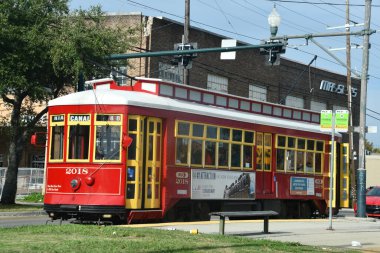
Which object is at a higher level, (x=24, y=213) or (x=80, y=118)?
(x=80, y=118)

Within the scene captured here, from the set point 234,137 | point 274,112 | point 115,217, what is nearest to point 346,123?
point 234,137

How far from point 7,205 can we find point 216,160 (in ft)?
41.3

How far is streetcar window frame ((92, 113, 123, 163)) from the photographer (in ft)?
55.5

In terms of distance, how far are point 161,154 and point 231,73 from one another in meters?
27.6

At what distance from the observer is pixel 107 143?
17062 mm

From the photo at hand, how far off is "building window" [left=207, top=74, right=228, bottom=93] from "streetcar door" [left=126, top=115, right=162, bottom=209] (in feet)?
84.4

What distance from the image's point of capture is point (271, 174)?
70.8 ft

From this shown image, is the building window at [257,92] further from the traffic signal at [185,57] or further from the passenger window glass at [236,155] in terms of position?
the passenger window glass at [236,155]

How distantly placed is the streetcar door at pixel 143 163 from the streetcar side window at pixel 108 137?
29cm

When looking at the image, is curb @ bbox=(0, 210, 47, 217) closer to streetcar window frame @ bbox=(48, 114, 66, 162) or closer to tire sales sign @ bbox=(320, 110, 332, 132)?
streetcar window frame @ bbox=(48, 114, 66, 162)

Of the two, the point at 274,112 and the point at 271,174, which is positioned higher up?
the point at 274,112

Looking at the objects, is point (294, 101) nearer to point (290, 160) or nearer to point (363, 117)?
point (363, 117)

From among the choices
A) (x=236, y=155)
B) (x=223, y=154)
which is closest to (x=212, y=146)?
(x=223, y=154)

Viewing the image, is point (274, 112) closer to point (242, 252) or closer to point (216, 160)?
point (216, 160)
